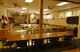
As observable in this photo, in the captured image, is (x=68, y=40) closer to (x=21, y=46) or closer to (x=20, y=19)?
(x=21, y=46)

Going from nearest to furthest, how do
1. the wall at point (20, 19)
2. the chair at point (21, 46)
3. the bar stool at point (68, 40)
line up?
the chair at point (21, 46), the bar stool at point (68, 40), the wall at point (20, 19)

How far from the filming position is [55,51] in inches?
141

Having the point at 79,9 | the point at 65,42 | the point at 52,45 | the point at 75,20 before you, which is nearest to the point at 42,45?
the point at 52,45

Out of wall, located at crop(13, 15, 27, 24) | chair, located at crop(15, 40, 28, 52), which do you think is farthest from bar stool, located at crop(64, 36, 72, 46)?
wall, located at crop(13, 15, 27, 24)

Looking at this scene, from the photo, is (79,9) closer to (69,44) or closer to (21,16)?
(69,44)

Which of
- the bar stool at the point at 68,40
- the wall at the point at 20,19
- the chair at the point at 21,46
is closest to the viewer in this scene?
the chair at the point at 21,46

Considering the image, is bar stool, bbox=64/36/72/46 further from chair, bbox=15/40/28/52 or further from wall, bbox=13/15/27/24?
wall, bbox=13/15/27/24

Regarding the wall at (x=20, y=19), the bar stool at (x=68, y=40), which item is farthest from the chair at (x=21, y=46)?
the wall at (x=20, y=19)

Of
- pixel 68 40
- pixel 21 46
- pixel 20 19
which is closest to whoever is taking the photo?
pixel 21 46

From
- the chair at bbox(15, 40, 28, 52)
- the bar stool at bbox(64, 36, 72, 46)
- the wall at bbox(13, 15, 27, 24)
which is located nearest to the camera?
the chair at bbox(15, 40, 28, 52)

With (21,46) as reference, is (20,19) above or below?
above

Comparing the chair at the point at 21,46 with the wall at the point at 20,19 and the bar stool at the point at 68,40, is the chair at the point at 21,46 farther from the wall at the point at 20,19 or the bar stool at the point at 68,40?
the wall at the point at 20,19

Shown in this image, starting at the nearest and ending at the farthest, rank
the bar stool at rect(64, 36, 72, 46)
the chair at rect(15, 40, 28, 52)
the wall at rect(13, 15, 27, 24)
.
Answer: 1. the chair at rect(15, 40, 28, 52)
2. the bar stool at rect(64, 36, 72, 46)
3. the wall at rect(13, 15, 27, 24)

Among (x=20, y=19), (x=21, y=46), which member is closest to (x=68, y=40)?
(x=21, y=46)
